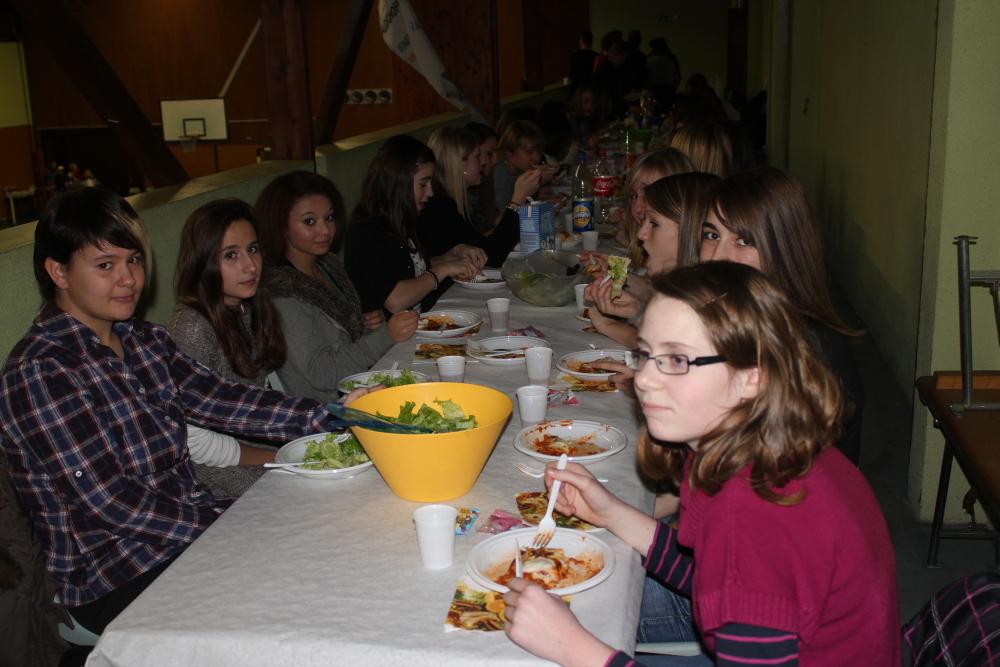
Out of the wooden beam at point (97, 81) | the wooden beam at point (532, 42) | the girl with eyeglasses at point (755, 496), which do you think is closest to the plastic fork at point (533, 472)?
the girl with eyeglasses at point (755, 496)

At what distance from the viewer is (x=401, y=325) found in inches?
112

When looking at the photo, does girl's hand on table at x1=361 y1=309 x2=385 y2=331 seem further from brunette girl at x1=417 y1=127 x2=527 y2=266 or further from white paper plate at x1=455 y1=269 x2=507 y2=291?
brunette girl at x1=417 y1=127 x2=527 y2=266

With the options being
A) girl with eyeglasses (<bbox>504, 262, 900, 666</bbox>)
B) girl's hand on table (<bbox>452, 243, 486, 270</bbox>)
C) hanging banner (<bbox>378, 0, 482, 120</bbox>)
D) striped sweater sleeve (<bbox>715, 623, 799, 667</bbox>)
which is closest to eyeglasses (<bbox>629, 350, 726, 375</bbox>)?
girl with eyeglasses (<bbox>504, 262, 900, 666</bbox>)

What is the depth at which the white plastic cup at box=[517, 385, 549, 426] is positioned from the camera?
6.91 feet

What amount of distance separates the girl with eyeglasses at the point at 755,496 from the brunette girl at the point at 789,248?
72 cm

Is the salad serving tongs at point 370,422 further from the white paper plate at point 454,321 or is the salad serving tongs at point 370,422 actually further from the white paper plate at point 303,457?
the white paper plate at point 454,321

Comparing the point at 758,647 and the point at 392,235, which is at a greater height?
the point at 392,235

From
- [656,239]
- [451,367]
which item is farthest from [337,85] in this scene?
[451,367]

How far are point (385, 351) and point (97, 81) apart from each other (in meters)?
1.49

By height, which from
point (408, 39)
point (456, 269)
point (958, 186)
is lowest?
point (456, 269)

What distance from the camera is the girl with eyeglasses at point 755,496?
117cm

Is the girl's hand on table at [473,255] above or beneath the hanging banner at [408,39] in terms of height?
beneath

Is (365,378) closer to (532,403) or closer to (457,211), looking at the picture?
(532,403)

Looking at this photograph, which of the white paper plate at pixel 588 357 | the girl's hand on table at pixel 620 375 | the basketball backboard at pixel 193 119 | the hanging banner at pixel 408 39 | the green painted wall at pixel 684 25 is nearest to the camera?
the girl's hand on table at pixel 620 375
